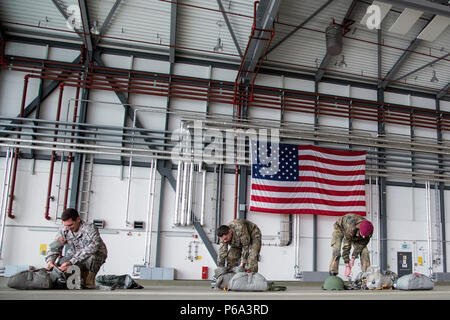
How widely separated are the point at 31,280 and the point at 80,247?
111 centimetres

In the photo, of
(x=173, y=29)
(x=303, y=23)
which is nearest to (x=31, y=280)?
(x=173, y=29)

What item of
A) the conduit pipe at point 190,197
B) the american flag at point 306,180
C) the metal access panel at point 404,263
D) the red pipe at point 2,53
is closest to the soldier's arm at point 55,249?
the conduit pipe at point 190,197

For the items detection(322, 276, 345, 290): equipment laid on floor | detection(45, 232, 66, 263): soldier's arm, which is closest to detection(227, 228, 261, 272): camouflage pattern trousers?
detection(322, 276, 345, 290): equipment laid on floor

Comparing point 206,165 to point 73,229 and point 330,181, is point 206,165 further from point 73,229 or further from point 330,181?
point 73,229

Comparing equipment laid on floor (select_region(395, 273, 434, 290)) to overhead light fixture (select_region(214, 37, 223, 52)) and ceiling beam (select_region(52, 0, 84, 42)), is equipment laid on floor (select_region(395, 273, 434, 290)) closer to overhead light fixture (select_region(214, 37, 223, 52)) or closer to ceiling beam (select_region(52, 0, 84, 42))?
overhead light fixture (select_region(214, 37, 223, 52))

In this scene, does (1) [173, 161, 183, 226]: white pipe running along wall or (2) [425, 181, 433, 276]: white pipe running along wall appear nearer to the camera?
(1) [173, 161, 183, 226]: white pipe running along wall

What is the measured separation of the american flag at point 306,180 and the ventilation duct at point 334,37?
8.62 feet

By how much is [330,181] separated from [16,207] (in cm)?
798

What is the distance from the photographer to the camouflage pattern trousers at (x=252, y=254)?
5.25 m

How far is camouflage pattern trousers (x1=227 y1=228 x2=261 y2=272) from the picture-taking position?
525cm

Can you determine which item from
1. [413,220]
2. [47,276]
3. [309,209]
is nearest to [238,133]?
[309,209]

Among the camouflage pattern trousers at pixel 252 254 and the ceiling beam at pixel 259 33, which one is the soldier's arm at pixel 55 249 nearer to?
the camouflage pattern trousers at pixel 252 254

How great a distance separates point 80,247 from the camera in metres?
4.10

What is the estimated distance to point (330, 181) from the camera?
385 inches
